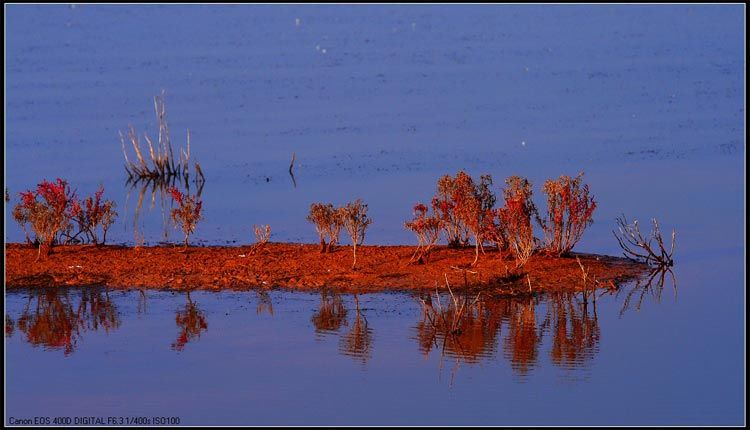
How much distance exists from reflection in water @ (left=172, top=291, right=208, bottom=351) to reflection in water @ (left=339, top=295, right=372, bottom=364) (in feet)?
4.28

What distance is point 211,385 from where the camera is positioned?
10461 millimetres

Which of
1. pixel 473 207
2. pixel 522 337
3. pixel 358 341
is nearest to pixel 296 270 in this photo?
pixel 473 207

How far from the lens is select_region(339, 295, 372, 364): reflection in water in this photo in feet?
36.6

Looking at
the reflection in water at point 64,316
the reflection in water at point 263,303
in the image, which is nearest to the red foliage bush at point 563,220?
the reflection in water at point 263,303

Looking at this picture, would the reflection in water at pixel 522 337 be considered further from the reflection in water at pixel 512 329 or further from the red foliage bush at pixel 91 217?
the red foliage bush at pixel 91 217

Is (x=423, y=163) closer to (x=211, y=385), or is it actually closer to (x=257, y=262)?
(x=257, y=262)

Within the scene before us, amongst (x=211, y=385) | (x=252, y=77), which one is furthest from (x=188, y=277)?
(x=252, y=77)

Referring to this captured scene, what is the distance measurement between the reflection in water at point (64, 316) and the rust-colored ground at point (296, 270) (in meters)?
0.33

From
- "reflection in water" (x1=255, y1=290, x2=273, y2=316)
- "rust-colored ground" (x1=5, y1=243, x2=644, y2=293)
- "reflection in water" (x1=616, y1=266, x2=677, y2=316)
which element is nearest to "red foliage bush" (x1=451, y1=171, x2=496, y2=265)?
"rust-colored ground" (x1=5, y1=243, x2=644, y2=293)

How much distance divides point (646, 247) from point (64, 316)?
19.9 feet

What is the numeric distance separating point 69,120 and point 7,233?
12.4 metres

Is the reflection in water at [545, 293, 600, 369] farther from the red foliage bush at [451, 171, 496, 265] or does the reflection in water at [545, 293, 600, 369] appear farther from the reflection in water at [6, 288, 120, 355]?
the reflection in water at [6, 288, 120, 355]

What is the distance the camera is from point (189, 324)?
12023 mm

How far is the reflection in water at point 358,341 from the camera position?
11.2 m
